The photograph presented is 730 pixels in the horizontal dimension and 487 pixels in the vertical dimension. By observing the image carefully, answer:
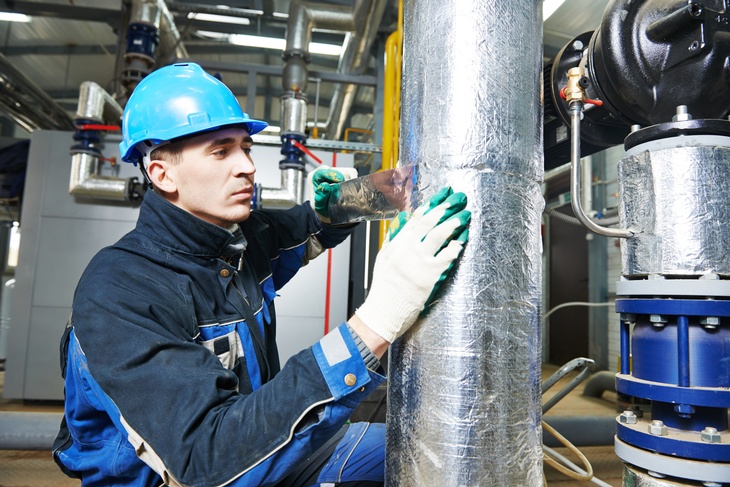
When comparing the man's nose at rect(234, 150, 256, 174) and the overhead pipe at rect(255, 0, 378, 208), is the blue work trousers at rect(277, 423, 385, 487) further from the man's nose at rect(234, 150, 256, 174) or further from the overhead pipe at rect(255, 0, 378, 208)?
the overhead pipe at rect(255, 0, 378, 208)

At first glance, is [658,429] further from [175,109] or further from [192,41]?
[192,41]

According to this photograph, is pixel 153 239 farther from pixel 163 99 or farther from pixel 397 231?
pixel 397 231

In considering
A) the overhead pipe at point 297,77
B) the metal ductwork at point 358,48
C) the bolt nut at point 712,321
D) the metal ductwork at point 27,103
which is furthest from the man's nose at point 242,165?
the metal ductwork at point 27,103

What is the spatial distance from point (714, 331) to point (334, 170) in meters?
0.97

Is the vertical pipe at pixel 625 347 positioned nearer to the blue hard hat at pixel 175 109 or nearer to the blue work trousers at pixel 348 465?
the blue work trousers at pixel 348 465

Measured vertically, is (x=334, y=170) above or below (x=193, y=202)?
above

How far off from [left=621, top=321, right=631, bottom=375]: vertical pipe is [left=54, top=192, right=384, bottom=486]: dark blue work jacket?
15.6 inches

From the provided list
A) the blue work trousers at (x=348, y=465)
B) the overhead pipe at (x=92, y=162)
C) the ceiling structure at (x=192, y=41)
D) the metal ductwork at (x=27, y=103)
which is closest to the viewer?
the blue work trousers at (x=348, y=465)

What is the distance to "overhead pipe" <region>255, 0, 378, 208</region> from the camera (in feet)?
9.68

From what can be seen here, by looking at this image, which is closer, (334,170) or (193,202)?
(193,202)

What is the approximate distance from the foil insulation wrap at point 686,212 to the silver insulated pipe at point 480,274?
0.16 metres

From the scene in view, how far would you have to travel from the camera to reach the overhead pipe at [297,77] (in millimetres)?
2949

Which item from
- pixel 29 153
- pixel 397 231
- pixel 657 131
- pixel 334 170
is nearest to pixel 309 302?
pixel 334 170

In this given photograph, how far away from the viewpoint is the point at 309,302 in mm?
3125
